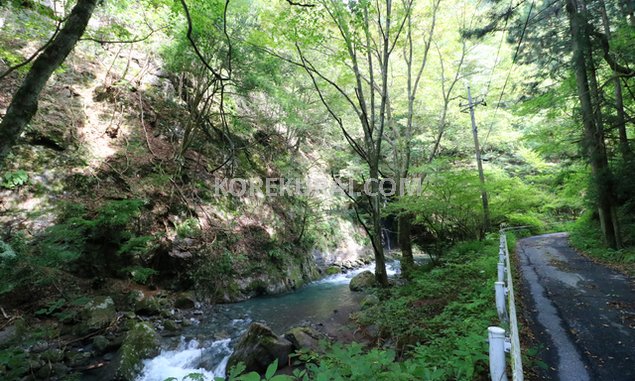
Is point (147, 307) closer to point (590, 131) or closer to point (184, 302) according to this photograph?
point (184, 302)

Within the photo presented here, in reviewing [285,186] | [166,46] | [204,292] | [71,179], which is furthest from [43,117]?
[285,186]

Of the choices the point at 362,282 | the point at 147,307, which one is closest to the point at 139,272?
the point at 147,307

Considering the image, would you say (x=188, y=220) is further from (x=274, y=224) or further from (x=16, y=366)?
(x=16, y=366)

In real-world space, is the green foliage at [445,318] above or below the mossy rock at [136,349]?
above

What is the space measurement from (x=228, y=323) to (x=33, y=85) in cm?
728

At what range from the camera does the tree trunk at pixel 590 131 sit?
355 inches

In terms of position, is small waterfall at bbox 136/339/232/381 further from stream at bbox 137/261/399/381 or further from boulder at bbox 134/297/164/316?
boulder at bbox 134/297/164/316

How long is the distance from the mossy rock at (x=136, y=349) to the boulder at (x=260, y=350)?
5.35 ft

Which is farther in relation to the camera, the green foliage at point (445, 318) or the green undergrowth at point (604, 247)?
the green undergrowth at point (604, 247)

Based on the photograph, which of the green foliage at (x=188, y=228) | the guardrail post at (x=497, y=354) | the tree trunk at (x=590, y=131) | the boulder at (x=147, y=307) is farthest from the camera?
the green foliage at (x=188, y=228)

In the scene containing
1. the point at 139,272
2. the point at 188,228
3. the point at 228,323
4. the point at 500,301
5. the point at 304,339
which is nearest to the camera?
the point at 500,301

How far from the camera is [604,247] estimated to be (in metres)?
10.1

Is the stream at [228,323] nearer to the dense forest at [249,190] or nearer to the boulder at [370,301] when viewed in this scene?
the dense forest at [249,190]

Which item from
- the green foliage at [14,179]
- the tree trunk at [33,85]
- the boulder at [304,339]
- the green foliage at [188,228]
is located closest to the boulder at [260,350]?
the boulder at [304,339]
